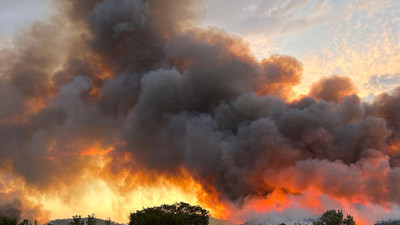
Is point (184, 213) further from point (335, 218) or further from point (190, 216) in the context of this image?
point (335, 218)

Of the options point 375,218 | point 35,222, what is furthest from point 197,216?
point 35,222

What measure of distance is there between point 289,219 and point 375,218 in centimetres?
2131

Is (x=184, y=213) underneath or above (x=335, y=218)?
above

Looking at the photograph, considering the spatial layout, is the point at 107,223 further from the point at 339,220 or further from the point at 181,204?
the point at 339,220

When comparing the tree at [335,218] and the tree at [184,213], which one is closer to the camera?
the tree at [184,213]

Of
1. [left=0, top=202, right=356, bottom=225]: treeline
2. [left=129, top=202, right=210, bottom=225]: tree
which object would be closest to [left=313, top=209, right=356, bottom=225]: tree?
[left=0, top=202, right=356, bottom=225]: treeline

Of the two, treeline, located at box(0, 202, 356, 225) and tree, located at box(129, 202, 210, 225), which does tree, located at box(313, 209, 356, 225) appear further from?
tree, located at box(129, 202, 210, 225)

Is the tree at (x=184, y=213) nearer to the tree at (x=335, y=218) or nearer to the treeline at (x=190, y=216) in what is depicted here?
the treeline at (x=190, y=216)

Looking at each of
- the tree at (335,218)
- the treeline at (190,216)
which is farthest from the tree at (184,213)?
the tree at (335,218)

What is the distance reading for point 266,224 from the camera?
97062 mm

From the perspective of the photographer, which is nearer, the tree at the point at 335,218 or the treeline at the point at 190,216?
the treeline at the point at 190,216

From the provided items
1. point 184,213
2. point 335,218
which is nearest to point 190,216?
point 184,213

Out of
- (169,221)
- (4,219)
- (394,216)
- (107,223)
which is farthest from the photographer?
(107,223)

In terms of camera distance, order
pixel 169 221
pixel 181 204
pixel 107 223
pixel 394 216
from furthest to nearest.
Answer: pixel 107 223, pixel 181 204, pixel 394 216, pixel 169 221
